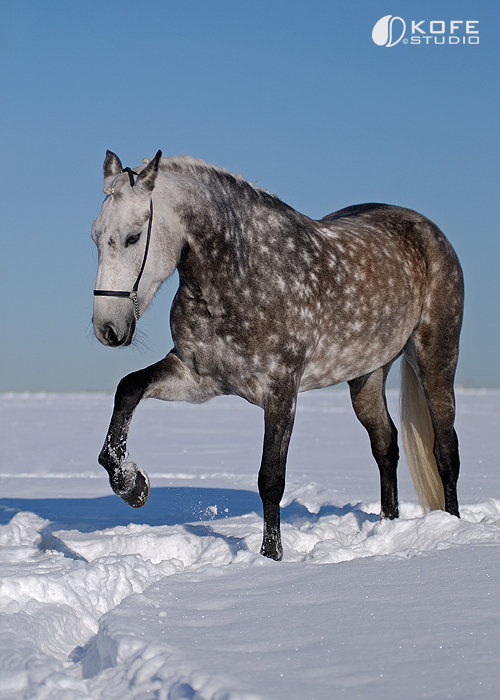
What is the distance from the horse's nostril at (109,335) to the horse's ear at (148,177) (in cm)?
67

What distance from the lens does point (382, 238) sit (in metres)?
5.07

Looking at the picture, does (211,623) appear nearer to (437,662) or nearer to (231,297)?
(437,662)

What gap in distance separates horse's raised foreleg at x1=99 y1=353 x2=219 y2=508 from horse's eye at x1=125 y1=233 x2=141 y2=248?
96 centimetres

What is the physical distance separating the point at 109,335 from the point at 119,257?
14.3 inches

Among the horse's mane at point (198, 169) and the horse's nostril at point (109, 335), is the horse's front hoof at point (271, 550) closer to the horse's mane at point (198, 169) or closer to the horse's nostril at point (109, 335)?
the horse's nostril at point (109, 335)

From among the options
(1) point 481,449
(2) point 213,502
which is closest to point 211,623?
(2) point 213,502

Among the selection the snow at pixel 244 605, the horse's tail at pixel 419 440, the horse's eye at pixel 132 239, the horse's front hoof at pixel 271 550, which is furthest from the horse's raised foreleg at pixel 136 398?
the horse's tail at pixel 419 440

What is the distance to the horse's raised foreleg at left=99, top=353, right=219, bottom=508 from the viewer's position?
409 centimetres

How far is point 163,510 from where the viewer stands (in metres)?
6.16

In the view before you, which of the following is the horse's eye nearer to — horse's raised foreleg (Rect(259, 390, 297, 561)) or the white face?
the white face

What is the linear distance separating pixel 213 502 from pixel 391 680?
15.5ft

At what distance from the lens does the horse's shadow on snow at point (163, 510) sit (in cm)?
530

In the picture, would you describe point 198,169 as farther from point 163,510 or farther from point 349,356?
point 163,510

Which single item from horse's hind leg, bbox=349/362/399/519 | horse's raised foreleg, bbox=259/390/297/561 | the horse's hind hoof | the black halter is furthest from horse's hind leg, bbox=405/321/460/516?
the black halter
